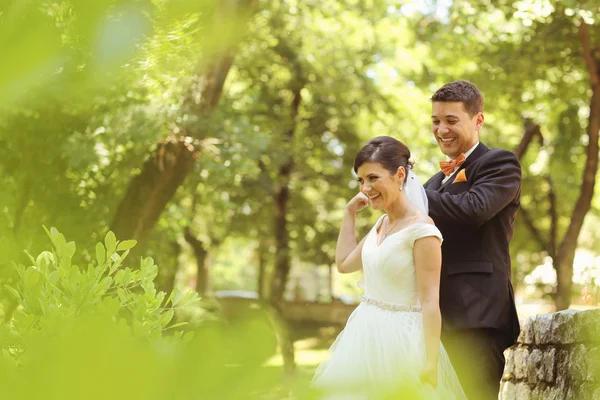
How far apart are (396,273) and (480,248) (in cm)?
38

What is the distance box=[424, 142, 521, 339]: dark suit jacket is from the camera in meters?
3.23

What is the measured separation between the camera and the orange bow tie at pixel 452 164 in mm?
3410

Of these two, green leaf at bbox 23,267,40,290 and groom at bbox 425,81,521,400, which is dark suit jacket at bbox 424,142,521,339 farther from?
green leaf at bbox 23,267,40,290

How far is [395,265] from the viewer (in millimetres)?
3410

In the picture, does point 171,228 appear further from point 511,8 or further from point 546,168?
point 546,168

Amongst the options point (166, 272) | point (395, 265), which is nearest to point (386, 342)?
point (395, 265)

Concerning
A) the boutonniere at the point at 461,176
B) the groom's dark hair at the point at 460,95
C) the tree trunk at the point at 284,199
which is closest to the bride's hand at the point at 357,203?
the boutonniere at the point at 461,176

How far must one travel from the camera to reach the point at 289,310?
3319 centimetres

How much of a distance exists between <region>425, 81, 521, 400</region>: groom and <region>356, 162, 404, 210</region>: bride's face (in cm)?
16

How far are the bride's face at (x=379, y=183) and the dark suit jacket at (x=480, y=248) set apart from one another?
0.16 metres

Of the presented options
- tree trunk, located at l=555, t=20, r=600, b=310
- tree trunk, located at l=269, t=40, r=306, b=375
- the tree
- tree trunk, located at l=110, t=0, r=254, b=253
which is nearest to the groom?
tree trunk, located at l=110, t=0, r=254, b=253

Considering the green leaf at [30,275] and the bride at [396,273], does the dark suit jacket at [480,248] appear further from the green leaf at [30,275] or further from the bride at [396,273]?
the green leaf at [30,275]

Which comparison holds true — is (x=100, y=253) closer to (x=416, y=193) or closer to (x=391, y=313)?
(x=416, y=193)

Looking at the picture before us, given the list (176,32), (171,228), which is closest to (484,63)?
(171,228)
